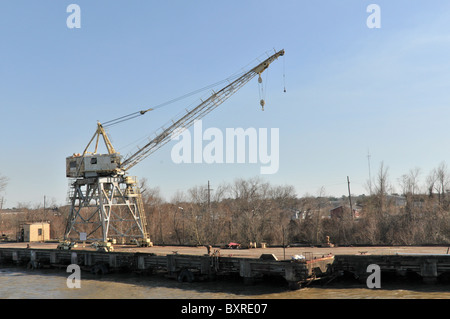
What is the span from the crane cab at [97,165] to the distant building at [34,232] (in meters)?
16.4

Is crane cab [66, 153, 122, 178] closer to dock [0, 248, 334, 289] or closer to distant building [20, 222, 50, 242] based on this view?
dock [0, 248, 334, 289]

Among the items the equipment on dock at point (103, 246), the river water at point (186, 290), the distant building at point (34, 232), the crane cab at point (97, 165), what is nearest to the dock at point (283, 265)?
the river water at point (186, 290)

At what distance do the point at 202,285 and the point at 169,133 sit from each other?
2078cm

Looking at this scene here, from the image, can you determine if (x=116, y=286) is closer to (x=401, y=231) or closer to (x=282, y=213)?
(x=401, y=231)

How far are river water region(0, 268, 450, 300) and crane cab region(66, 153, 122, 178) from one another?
40.1 ft

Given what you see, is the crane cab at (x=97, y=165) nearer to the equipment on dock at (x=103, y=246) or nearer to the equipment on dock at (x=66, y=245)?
the equipment on dock at (x=66, y=245)

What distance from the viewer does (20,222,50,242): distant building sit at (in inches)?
2093

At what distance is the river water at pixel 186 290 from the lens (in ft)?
73.0

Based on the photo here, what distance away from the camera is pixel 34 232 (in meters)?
53.6

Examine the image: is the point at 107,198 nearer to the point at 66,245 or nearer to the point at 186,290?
the point at 66,245

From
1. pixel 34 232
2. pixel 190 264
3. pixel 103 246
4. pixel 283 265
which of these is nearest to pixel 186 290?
pixel 190 264

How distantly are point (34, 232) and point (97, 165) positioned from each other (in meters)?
19.2

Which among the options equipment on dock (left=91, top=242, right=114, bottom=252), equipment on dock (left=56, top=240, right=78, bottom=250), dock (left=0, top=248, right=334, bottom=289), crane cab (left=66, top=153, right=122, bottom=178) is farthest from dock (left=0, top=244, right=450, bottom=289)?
crane cab (left=66, top=153, right=122, bottom=178)
